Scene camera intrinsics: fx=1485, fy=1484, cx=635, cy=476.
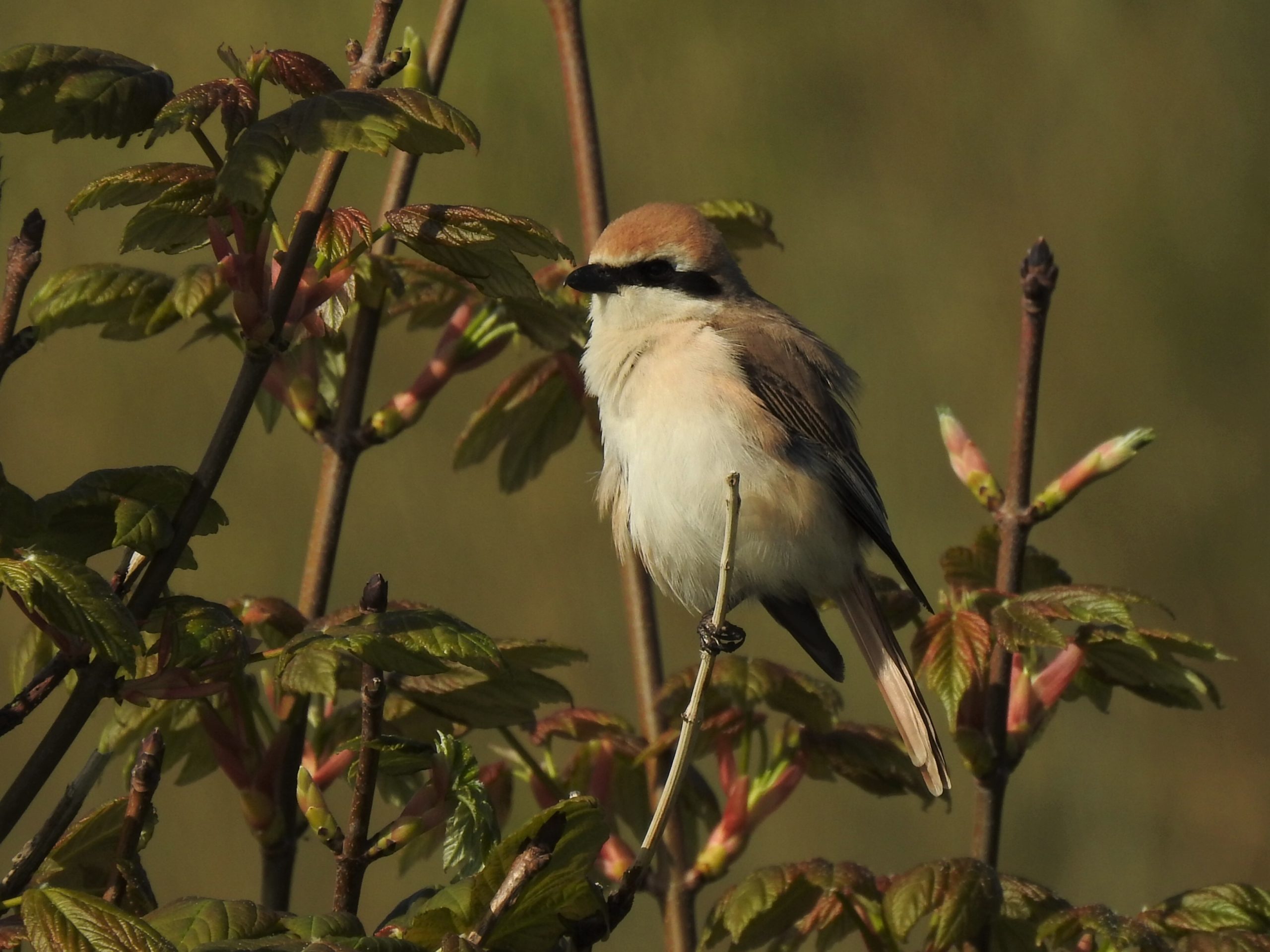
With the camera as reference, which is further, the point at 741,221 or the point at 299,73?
the point at 741,221

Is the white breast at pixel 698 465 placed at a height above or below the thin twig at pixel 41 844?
above

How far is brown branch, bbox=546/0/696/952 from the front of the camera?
1.38 meters

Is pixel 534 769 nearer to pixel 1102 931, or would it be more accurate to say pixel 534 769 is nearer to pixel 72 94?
pixel 1102 931

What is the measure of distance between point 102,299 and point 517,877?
0.61m

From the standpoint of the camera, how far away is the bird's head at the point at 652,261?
5.38 ft

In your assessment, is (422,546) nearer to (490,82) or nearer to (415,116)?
(490,82)

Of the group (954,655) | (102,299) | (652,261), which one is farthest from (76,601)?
(652,261)

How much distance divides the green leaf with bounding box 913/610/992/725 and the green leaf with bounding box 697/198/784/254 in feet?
1.32

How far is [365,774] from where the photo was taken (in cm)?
77

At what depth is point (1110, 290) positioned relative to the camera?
9.63ft

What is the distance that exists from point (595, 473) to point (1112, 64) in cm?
181

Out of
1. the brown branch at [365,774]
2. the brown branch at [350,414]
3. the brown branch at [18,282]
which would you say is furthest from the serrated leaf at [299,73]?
the brown branch at [350,414]

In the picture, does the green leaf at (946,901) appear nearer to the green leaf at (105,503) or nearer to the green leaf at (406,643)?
the green leaf at (406,643)

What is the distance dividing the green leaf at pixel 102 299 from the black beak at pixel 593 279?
0.55m
